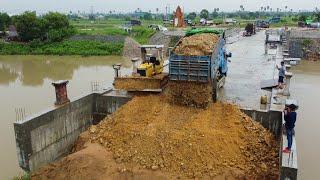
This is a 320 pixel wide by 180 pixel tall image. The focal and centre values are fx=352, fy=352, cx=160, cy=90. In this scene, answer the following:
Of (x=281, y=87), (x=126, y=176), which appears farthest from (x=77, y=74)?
(x=126, y=176)

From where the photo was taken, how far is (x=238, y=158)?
420 inches

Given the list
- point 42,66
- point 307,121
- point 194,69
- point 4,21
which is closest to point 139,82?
point 194,69

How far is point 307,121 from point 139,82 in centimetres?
870

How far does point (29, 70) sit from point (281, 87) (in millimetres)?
25944

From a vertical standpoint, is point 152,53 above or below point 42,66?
above

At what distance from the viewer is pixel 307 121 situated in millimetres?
17469

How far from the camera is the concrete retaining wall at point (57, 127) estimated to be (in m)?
11.9

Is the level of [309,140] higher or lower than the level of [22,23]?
lower

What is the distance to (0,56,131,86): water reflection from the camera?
100 feet

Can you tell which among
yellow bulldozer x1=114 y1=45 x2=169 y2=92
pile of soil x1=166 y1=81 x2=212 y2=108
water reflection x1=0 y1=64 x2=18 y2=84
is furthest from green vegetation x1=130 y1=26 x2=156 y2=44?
pile of soil x1=166 y1=81 x2=212 y2=108

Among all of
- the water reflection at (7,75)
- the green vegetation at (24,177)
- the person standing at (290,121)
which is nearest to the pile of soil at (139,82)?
the green vegetation at (24,177)

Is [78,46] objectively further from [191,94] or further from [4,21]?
[191,94]

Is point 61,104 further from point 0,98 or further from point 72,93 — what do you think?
point 0,98

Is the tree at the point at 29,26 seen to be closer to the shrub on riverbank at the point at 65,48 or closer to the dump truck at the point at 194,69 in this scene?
the shrub on riverbank at the point at 65,48
